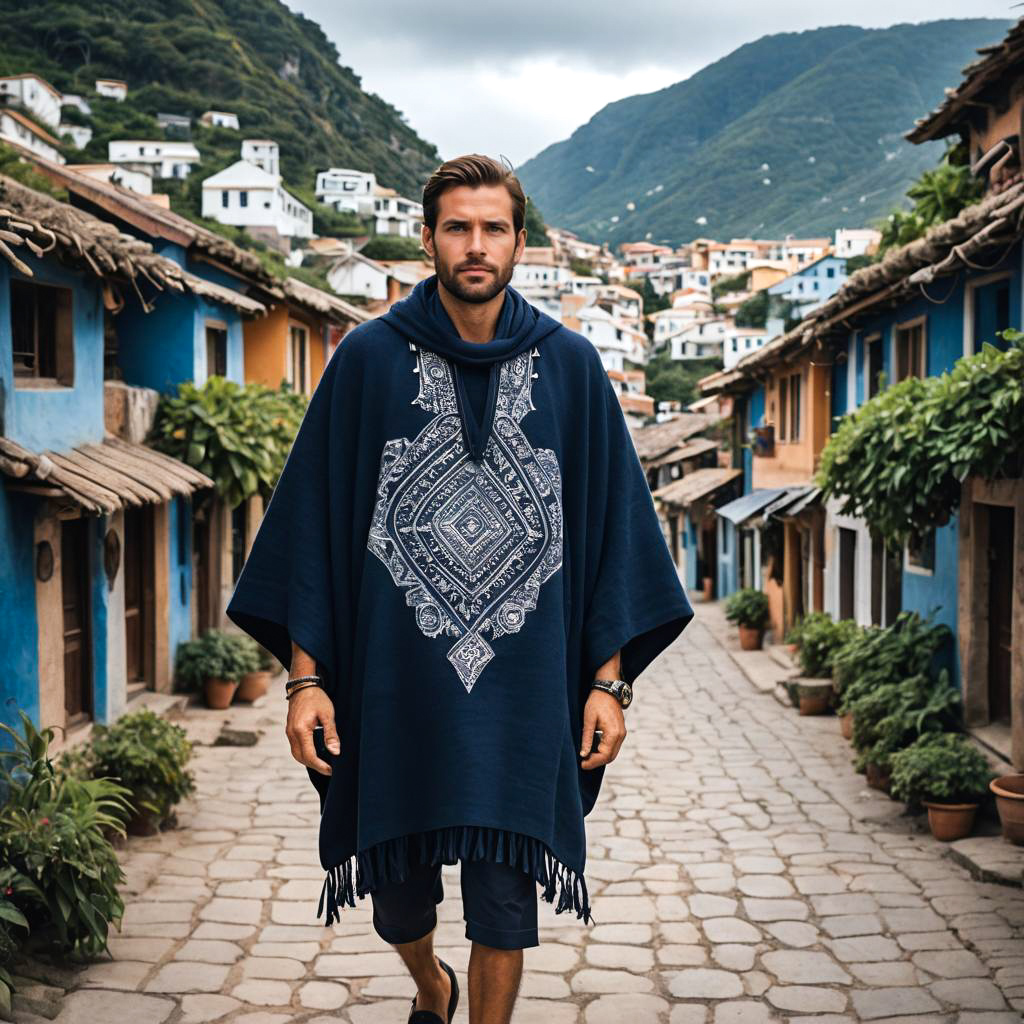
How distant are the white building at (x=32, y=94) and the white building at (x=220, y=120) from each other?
40.4 feet

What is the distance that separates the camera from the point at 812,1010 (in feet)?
16.7

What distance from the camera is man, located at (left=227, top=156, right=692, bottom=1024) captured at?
3230mm

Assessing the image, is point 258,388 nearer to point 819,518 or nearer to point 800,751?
point 800,751

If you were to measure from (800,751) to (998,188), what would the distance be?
17.5ft

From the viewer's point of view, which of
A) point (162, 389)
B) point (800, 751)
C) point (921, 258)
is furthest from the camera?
point (162, 389)

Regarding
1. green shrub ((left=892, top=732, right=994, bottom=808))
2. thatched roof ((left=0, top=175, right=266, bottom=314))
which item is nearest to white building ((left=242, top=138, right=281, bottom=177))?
thatched roof ((left=0, top=175, right=266, bottom=314))

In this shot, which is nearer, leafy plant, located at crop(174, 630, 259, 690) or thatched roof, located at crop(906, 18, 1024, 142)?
thatched roof, located at crop(906, 18, 1024, 142)

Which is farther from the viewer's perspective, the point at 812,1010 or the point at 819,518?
the point at 819,518

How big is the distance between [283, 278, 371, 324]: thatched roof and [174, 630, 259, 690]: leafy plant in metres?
4.92

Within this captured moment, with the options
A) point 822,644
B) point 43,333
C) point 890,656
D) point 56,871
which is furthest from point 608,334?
point 56,871

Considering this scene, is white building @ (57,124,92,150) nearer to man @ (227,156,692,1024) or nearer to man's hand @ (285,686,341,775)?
man @ (227,156,692,1024)

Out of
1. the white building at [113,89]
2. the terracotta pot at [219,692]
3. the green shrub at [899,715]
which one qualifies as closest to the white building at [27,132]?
the white building at [113,89]

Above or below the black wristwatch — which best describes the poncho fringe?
below

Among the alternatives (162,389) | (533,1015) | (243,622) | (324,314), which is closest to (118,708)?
(162,389)
